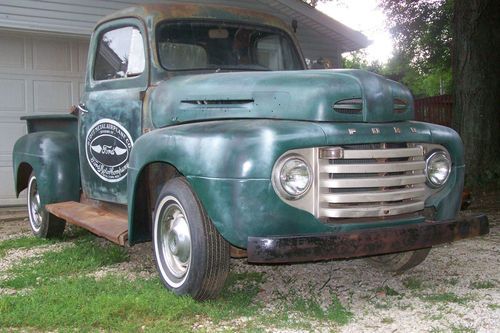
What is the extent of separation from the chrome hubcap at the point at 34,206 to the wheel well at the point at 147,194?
2157mm

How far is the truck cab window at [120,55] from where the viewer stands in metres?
4.61

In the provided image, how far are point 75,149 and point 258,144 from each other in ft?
9.44

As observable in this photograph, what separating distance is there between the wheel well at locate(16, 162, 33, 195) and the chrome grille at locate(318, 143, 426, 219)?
3.86 meters

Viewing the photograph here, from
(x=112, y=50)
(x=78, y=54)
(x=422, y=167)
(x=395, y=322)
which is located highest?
(x=78, y=54)

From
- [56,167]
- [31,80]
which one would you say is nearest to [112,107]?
[56,167]

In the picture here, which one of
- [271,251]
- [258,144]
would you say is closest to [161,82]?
[258,144]

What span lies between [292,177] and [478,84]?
7.02 metres

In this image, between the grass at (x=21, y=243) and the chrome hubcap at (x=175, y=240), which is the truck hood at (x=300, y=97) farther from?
the grass at (x=21, y=243)

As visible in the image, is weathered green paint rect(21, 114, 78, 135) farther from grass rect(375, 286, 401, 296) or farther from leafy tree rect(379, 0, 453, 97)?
leafy tree rect(379, 0, 453, 97)

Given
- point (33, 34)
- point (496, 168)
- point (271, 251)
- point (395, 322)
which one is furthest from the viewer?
point (496, 168)

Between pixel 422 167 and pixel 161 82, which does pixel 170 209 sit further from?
pixel 422 167

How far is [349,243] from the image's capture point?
328cm

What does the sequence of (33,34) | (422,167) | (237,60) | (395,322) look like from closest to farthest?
(395,322) < (422,167) < (237,60) < (33,34)

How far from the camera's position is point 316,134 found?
3340 mm
